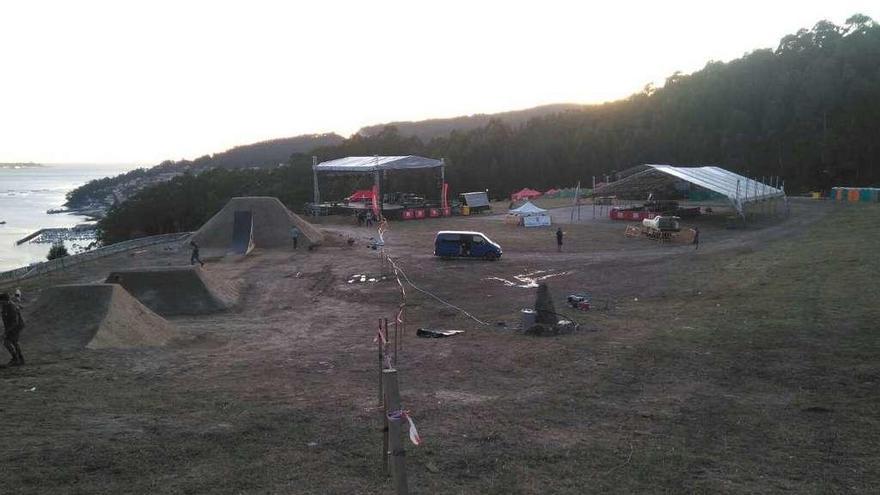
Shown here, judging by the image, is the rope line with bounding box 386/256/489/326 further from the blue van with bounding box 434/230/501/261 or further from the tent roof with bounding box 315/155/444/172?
the tent roof with bounding box 315/155/444/172

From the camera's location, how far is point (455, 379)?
1227cm

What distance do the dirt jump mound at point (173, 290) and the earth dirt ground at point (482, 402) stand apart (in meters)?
1.06

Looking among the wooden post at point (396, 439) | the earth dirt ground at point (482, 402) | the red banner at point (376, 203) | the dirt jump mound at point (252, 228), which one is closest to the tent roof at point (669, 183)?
the red banner at point (376, 203)

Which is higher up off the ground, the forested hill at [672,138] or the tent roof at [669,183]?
the forested hill at [672,138]

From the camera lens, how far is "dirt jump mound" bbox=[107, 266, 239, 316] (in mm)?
21425

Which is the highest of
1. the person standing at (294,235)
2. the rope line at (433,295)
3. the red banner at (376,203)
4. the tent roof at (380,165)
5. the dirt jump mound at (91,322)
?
the tent roof at (380,165)

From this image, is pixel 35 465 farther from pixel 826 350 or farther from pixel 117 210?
pixel 117 210

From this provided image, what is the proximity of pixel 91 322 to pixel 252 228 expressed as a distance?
23.9m

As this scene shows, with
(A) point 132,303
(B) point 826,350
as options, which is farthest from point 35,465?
(B) point 826,350

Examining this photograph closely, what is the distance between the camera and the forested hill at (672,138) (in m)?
83.4

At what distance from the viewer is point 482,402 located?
10.7 meters

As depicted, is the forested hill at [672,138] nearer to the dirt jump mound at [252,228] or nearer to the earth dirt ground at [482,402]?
the dirt jump mound at [252,228]

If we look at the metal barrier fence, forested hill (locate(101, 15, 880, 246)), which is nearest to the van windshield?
the metal barrier fence

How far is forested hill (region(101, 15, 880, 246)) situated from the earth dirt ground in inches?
2728
